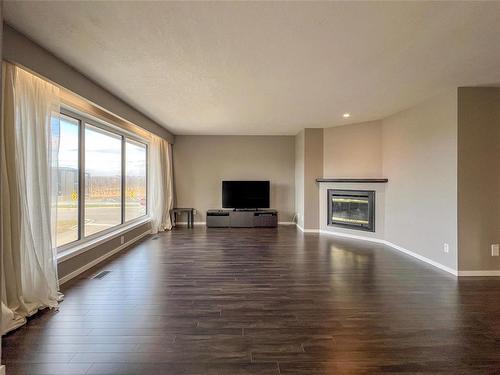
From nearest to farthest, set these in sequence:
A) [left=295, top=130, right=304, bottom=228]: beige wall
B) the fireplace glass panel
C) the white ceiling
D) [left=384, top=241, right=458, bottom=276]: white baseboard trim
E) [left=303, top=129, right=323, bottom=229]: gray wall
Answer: the white ceiling → [left=384, top=241, right=458, bottom=276]: white baseboard trim → the fireplace glass panel → [left=303, top=129, right=323, bottom=229]: gray wall → [left=295, top=130, right=304, bottom=228]: beige wall

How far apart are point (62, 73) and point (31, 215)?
5.15 feet

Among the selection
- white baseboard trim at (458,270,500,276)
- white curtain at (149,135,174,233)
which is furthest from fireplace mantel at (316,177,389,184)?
white curtain at (149,135,174,233)

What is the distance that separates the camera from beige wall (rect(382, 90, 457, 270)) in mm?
3736

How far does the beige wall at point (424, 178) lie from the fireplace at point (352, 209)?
1.33ft

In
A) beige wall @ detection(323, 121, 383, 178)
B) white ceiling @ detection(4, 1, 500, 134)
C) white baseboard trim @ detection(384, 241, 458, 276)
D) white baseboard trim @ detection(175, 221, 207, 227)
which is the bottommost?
white baseboard trim @ detection(384, 241, 458, 276)

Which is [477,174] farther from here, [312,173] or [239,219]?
[239,219]

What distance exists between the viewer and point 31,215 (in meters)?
2.60

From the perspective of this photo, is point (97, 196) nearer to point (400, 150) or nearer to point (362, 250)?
point (362, 250)

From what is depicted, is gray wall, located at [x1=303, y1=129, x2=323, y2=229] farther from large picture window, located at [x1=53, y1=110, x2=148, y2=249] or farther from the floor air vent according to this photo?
the floor air vent

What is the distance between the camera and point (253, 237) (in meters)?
6.05

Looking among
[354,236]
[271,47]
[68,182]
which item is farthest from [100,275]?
[354,236]

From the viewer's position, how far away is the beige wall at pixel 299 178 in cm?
680

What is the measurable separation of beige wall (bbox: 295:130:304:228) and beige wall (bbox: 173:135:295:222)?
0.20 metres

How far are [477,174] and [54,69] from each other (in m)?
5.47
